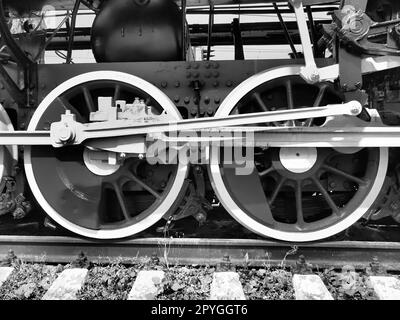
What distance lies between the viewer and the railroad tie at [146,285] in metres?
2.16

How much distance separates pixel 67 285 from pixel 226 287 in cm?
90

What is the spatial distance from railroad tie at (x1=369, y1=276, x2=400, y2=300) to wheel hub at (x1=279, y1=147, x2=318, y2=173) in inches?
29.7

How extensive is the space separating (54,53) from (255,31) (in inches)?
85.9

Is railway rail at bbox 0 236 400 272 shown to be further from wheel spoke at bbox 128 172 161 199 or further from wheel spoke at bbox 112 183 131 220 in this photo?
wheel spoke at bbox 128 172 161 199

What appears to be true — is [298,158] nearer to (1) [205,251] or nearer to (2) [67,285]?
(1) [205,251]

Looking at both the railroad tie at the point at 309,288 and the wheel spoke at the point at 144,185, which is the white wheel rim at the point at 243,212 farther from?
the wheel spoke at the point at 144,185

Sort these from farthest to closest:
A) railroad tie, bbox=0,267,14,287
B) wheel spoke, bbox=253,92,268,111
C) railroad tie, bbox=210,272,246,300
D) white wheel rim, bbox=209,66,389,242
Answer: wheel spoke, bbox=253,92,268,111 → white wheel rim, bbox=209,66,389,242 → railroad tie, bbox=0,267,14,287 → railroad tie, bbox=210,272,246,300

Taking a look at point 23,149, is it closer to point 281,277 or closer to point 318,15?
point 281,277

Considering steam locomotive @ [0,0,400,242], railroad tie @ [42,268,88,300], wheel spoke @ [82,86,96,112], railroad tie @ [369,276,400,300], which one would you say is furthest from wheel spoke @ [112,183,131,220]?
railroad tie @ [369,276,400,300]

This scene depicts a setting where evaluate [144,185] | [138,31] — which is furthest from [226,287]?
[138,31]

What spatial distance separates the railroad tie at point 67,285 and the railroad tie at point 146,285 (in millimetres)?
322

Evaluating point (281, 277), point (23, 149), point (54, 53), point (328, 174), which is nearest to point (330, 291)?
point (281, 277)

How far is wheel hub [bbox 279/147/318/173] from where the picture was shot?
2557 millimetres

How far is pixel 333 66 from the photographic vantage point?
7.79ft
